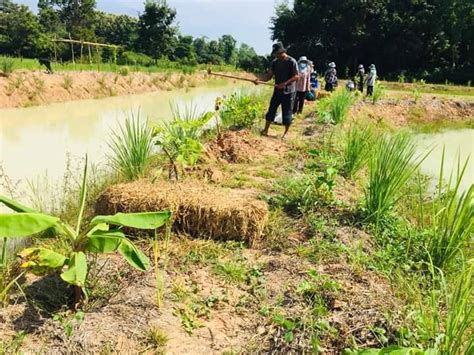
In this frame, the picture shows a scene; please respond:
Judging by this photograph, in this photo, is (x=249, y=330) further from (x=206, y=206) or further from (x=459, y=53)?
(x=459, y=53)

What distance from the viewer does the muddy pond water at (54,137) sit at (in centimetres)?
534

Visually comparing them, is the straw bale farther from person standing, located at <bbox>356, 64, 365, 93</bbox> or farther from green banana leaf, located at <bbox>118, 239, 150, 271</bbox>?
person standing, located at <bbox>356, 64, 365, 93</bbox>

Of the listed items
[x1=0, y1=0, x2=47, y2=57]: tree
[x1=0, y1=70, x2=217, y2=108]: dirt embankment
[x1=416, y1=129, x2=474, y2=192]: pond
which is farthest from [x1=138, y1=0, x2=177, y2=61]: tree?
[x1=416, y1=129, x2=474, y2=192]: pond

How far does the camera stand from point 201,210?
3.00m

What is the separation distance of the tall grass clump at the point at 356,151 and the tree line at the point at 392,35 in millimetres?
22466

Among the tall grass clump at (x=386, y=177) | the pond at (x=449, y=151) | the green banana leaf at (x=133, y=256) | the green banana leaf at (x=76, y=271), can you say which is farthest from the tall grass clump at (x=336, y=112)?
the green banana leaf at (x=76, y=271)

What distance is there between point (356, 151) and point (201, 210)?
1.71 metres

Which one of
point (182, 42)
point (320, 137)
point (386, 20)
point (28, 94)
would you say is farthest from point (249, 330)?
point (182, 42)

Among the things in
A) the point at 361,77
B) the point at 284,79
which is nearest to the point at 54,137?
the point at 284,79

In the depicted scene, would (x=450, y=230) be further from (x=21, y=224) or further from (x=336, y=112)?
(x=336, y=112)

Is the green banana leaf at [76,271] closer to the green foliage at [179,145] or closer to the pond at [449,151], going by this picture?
the green foliage at [179,145]

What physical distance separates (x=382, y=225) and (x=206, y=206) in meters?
1.20

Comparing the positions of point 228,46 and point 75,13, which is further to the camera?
point 228,46

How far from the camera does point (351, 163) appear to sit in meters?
4.21
